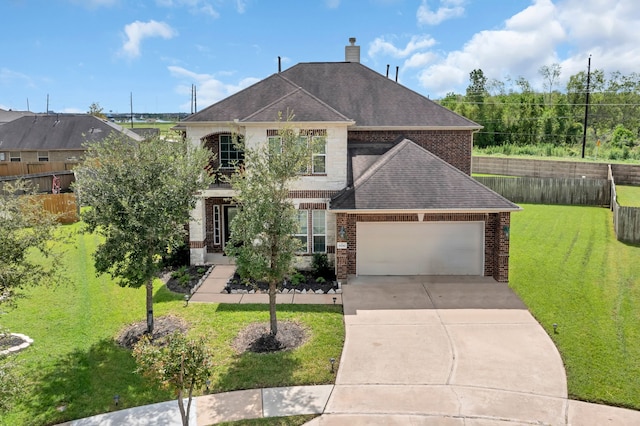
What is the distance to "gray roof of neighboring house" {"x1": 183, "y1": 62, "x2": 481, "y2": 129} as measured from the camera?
17156mm

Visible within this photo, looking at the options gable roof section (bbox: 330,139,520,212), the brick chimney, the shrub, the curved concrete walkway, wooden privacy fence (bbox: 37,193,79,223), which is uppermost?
the brick chimney

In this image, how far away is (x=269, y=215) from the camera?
36.2ft

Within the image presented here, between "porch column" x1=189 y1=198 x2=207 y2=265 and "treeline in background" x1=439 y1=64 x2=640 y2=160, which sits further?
"treeline in background" x1=439 y1=64 x2=640 y2=160

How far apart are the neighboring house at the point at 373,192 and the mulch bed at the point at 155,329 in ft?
16.8

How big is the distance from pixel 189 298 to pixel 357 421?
781 centimetres

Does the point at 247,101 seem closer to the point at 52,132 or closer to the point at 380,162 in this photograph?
the point at 380,162

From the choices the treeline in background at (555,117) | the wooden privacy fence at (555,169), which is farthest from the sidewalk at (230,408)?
the treeline in background at (555,117)

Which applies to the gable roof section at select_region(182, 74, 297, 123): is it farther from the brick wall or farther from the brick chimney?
the brick chimney

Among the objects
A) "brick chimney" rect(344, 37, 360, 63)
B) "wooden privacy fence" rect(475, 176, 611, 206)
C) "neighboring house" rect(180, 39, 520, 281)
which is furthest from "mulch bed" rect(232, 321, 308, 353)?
"wooden privacy fence" rect(475, 176, 611, 206)

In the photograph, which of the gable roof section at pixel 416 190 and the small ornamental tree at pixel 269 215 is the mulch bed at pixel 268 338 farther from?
the gable roof section at pixel 416 190

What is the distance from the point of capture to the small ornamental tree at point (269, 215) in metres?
11.1

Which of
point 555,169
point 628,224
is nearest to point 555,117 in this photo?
point 555,169

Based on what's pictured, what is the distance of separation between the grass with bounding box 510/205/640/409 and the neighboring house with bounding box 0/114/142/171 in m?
32.4

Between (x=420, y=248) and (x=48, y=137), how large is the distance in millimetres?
36787
